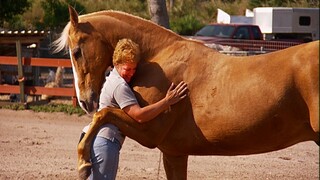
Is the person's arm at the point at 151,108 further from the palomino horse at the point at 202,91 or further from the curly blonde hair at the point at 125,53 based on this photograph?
the curly blonde hair at the point at 125,53

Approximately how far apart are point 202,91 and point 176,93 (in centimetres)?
22

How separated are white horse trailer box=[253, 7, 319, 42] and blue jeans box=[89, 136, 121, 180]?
2257cm

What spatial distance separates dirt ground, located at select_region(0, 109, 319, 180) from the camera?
25.8 ft

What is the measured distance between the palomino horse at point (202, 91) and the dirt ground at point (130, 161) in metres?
2.31

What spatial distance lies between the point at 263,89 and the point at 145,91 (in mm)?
933

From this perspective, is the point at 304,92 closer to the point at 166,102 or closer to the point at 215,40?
the point at 166,102

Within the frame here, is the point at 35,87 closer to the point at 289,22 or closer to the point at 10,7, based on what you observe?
the point at 10,7

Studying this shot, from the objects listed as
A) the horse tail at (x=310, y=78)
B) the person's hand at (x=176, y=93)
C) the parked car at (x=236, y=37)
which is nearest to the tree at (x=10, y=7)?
the parked car at (x=236, y=37)

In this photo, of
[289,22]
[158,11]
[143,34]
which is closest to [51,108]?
[158,11]

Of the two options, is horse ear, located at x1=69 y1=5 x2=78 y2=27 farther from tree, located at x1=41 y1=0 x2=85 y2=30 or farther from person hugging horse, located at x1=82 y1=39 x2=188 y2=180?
tree, located at x1=41 y1=0 x2=85 y2=30

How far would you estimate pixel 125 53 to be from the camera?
5027 millimetres

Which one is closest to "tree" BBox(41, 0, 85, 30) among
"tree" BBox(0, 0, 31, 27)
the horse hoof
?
"tree" BBox(0, 0, 31, 27)

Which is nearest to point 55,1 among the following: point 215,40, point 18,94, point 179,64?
point 215,40

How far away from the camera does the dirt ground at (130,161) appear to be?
310 inches
